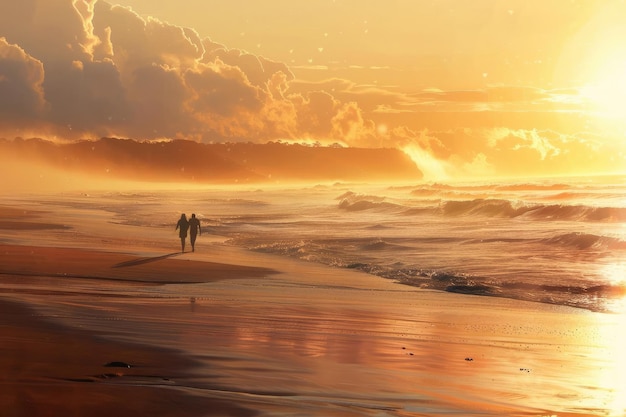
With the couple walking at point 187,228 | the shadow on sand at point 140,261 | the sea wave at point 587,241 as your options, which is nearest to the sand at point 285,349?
the shadow on sand at point 140,261

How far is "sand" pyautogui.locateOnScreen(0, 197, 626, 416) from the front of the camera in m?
9.48

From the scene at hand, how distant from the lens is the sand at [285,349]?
9477 mm

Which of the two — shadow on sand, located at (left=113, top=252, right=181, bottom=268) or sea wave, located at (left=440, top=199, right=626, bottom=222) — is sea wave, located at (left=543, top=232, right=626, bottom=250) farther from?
sea wave, located at (left=440, top=199, right=626, bottom=222)

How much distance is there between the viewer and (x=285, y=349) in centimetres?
1303

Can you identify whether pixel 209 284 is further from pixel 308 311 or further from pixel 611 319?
pixel 611 319

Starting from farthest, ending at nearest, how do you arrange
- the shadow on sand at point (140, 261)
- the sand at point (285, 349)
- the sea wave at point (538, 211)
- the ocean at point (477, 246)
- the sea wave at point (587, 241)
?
the sea wave at point (538, 211) < the sea wave at point (587, 241) < the shadow on sand at point (140, 261) < the ocean at point (477, 246) < the sand at point (285, 349)

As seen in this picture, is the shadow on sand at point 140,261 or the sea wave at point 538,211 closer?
the shadow on sand at point 140,261

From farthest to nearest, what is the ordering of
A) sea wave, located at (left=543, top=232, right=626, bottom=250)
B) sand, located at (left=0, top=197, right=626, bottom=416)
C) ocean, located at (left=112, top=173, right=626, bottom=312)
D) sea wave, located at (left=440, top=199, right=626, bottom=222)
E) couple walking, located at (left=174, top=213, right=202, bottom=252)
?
sea wave, located at (left=440, top=199, right=626, bottom=222) < sea wave, located at (left=543, top=232, right=626, bottom=250) < couple walking, located at (left=174, top=213, right=202, bottom=252) < ocean, located at (left=112, top=173, right=626, bottom=312) < sand, located at (left=0, top=197, right=626, bottom=416)

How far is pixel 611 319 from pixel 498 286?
236 inches

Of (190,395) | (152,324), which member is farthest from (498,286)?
(190,395)

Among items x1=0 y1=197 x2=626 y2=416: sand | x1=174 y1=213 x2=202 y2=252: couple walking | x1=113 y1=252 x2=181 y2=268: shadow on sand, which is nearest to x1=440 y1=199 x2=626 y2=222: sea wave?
x1=174 y1=213 x2=202 y2=252: couple walking

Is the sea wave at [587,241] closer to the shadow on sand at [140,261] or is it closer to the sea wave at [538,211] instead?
Result: the shadow on sand at [140,261]

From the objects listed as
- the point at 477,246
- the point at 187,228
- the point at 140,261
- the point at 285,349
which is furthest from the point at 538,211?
the point at 285,349

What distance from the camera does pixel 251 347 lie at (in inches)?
511
